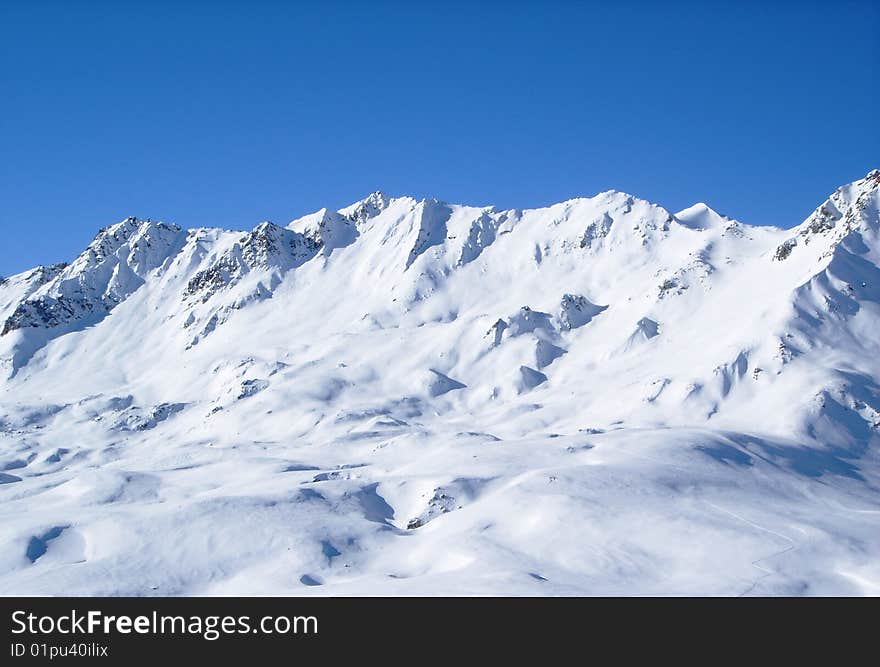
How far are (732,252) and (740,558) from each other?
11874 cm

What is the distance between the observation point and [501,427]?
113688mm

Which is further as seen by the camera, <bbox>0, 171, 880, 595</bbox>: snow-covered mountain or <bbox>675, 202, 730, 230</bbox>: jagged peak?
<bbox>675, 202, 730, 230</bbox>: jagged peak

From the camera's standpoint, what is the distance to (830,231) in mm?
133250

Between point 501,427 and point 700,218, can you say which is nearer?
point 501,427

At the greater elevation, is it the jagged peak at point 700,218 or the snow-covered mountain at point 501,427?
the jagged peak at point 700,218

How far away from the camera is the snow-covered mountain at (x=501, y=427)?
53.6 metres

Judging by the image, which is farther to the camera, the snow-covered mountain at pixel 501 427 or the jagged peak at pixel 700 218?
the jagged peak at pixel 700 218

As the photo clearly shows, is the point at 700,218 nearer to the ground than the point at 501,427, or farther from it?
farther from it

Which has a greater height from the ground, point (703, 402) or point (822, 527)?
point (703, 402)

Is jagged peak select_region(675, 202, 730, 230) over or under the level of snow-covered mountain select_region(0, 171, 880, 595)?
over

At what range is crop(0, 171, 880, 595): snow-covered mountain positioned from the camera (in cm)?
5359
